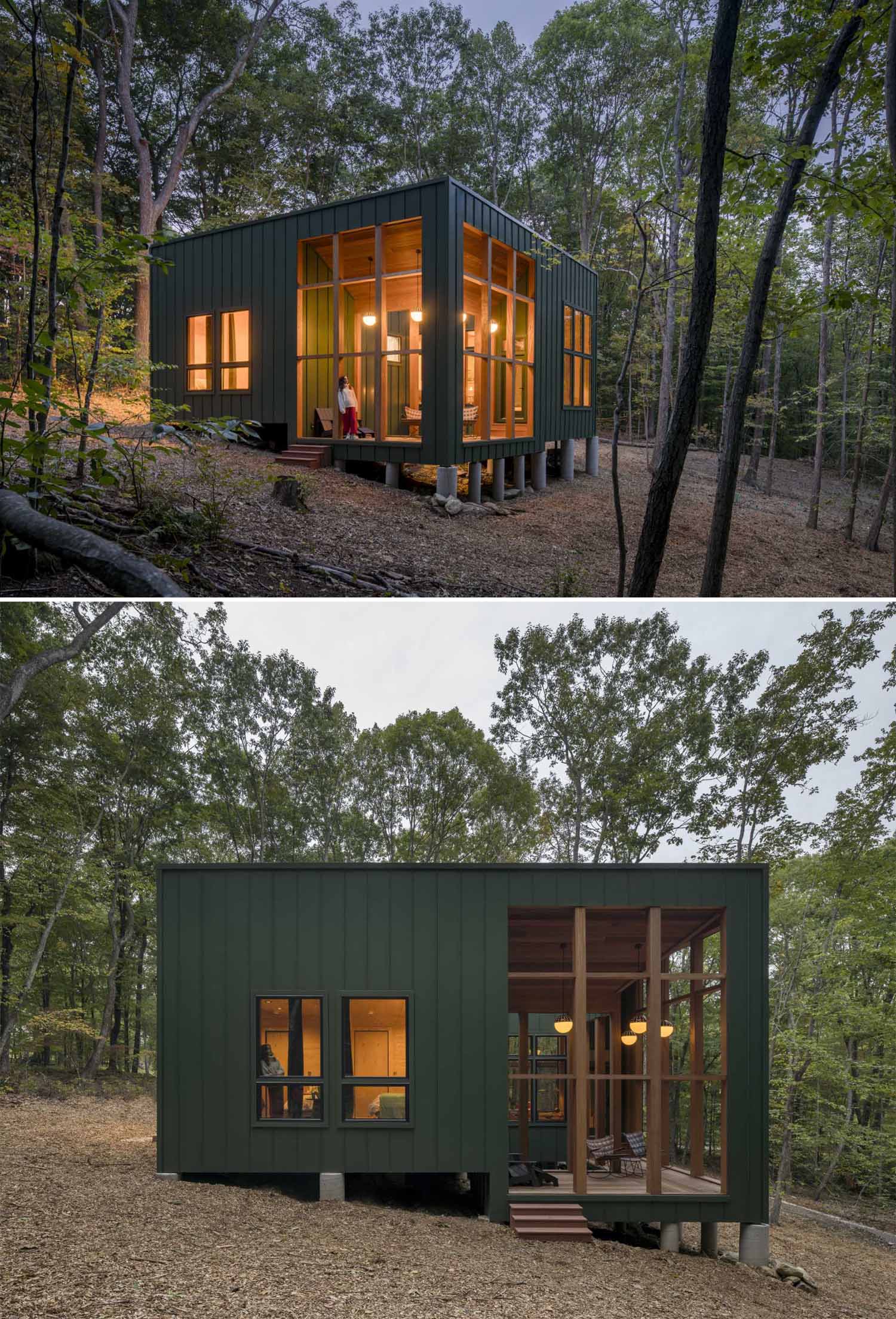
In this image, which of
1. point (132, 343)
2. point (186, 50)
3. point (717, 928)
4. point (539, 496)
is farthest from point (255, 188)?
point (717, 928)

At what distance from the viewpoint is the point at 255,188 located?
1927 cm

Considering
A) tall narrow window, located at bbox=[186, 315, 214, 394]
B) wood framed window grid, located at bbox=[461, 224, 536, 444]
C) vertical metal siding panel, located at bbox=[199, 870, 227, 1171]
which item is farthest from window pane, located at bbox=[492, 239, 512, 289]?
vertical metal siding panel, located at bbox=[199, 870, 227, 1171]

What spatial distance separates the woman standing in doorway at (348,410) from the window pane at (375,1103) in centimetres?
907

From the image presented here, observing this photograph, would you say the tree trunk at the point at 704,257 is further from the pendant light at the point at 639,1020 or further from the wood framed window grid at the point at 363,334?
the wood framed window grid at the point at 363,334

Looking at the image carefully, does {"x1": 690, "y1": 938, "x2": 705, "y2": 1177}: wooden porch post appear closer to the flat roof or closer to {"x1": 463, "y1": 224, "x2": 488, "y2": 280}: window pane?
the flat roof

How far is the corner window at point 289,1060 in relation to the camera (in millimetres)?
7133

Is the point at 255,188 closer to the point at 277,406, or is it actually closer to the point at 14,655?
the point at 277,406

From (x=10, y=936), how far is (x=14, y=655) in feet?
18.2

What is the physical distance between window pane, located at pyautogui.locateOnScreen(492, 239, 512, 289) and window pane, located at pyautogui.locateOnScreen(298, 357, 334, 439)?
10.9 ft

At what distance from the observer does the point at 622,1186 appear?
24.2 ft

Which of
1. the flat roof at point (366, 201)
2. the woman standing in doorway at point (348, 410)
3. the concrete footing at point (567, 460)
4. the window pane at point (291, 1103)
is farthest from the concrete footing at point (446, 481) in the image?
the window pane at point (291, 1103)

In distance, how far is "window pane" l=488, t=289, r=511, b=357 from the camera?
13.8 meters

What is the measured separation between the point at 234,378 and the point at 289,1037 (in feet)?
36.3

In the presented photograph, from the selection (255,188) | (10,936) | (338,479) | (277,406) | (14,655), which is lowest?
(10,936)
